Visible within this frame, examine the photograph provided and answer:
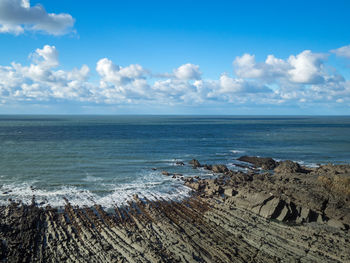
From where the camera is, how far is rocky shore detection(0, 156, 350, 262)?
16.7m

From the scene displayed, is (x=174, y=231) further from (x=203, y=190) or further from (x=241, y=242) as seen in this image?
(x=203, y=190)

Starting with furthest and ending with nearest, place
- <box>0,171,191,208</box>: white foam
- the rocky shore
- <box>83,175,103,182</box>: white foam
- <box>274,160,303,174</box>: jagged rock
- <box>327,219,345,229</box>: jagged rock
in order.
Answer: <box>274,160,303,174</box>: jagged rock, <box>83,175,103,182</box>: white foam, <box>0,171,191,208</box>: white foam, <box>327,219,345,229</box>: jagged rock, the rocky shore

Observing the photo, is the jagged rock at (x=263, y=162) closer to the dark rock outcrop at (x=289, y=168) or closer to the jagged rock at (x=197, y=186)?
the dark rock outcrop at (x=289, y=168)

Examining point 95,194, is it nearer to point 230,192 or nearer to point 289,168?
point 230,192

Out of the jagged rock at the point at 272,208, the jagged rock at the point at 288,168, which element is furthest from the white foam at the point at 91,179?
the jagged rock at the point at 288,168

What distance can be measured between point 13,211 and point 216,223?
20171 millimetres

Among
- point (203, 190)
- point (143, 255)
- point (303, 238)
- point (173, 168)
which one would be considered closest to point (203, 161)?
point (173, 168)

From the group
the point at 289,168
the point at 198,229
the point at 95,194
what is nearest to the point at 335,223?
the point at 198,229

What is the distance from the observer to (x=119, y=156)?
51.7 m

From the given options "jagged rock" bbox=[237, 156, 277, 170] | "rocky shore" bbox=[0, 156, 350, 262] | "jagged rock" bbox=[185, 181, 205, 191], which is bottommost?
"rocky shore" bbox=[0, 156, 350, 262]

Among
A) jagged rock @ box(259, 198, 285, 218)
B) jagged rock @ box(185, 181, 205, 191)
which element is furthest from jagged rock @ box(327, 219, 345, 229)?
jagged rock @ box(185, 181, 205, 191)

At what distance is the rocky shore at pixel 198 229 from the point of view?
54.9ft

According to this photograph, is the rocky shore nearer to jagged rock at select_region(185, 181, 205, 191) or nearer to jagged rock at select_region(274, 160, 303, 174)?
jagged rock at select_region(185, 181, 205, 191)

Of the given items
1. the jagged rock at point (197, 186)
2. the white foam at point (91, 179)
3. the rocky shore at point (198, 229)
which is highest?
the jagged rock at point (197, 186)
